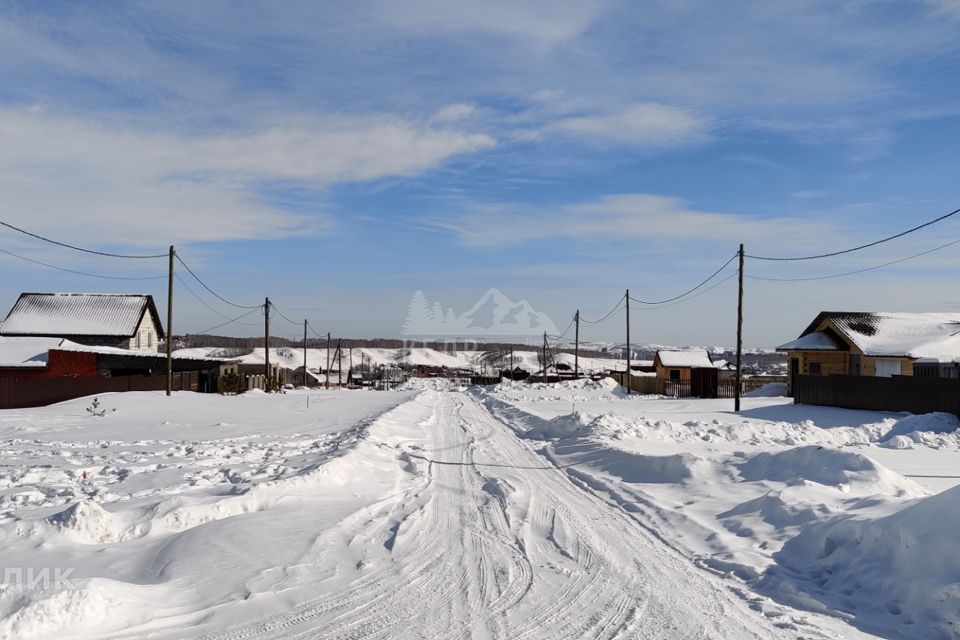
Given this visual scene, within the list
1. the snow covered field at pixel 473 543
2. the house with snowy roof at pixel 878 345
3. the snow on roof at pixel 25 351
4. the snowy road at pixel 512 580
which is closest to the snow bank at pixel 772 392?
the house with snowy roof at pixel 878 345

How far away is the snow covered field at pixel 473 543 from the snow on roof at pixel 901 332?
23007 millimetres

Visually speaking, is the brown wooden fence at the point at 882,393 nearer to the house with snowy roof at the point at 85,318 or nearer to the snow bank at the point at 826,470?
the snow bank at the point at 826,470

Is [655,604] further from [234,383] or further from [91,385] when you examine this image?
[234,383]

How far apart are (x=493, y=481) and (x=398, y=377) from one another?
103609 millimetres

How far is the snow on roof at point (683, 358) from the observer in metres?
66.4

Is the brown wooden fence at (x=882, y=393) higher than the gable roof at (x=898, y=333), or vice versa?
the gable roof at (x=898, y=333)

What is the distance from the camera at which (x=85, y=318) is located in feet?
178

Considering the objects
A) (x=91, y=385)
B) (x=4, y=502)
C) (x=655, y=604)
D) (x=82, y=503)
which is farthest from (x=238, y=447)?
(x=91, y=385)

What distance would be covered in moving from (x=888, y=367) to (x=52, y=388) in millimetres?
42498

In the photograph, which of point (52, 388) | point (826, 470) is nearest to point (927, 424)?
point (826, 470)

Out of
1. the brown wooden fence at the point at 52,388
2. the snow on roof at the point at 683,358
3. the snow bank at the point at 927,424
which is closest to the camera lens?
the snow bank at the point at 927,424

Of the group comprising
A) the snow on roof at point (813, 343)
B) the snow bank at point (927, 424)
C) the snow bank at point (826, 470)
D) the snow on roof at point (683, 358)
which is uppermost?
the snow on roof at point (813, 343)

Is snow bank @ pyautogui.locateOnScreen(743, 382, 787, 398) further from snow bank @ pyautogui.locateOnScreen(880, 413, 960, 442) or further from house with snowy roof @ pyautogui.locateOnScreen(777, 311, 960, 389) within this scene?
snow bank @ pyautogui.locateOnScreen(880, 413, 960, 442)

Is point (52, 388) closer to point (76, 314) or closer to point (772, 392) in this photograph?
point (76, 314)
